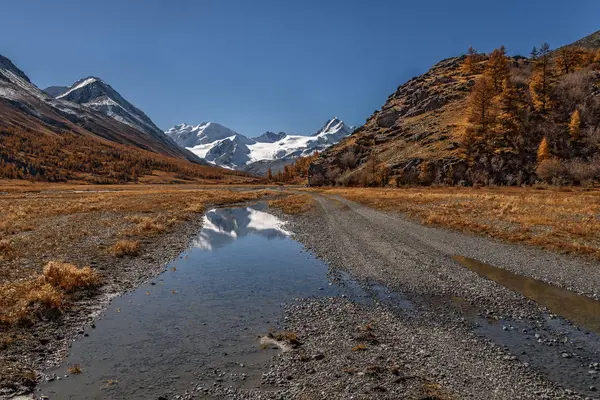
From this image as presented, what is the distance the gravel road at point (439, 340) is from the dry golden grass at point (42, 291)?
9476mm

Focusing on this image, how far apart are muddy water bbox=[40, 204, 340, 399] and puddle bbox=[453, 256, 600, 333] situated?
9.28 meters

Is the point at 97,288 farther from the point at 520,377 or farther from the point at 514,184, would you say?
the point at 514,184

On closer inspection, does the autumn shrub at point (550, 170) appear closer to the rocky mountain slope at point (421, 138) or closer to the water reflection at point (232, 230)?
the rocky mountain slope at point (421, 138)

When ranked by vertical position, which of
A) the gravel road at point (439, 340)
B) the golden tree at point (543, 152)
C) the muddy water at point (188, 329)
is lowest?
the muddy water at point (188, 329)

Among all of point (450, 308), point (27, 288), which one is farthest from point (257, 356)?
point (27, 288)

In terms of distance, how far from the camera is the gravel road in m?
8.54

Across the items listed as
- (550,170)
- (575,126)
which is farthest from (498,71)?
(550,170)

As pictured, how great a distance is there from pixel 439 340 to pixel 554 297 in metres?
7.94

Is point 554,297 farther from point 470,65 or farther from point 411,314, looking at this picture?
point 470,65

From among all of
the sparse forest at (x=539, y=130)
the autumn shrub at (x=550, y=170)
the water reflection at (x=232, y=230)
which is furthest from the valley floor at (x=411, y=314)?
the sparse forest at (x=539, y=130)

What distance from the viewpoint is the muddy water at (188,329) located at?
9.13 meters

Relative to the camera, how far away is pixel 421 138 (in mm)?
120125

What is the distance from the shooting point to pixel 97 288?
16.6 m

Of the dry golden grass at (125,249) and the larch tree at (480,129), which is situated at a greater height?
the larch tree at (480,129)
